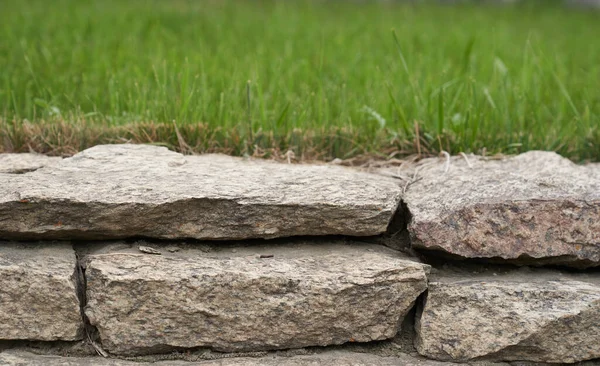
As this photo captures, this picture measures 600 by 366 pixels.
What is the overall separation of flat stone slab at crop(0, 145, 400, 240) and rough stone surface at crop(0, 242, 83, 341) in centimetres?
8

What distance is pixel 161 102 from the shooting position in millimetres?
2490

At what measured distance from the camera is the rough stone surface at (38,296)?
179 cm

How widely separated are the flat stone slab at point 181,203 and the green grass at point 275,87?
1.35 feet

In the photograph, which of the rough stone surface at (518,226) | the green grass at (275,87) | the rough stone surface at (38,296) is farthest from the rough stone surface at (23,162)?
the rough stone surface at (518,226)

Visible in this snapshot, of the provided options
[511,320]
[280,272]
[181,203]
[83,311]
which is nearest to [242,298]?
[280,272]

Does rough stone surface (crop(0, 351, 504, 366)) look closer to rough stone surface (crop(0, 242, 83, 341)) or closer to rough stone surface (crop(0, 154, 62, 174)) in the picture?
rough stone surface (crop(0, 242, 83, 341))

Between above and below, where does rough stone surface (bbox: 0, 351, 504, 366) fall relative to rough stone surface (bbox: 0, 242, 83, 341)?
below

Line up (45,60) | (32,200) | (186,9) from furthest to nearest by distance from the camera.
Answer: (186,9)
(45,60)
(32,200)

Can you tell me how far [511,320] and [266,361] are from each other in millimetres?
686

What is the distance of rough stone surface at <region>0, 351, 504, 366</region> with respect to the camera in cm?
181

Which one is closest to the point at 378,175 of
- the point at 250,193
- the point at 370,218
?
the point at 370,218

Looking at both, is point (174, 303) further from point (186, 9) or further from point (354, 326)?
point (186, 9)

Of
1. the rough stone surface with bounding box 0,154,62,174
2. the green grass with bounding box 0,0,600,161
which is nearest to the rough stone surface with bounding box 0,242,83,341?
the rough stone surface with bounding box 0,154,62,174

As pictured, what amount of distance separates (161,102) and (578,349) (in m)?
1.60
